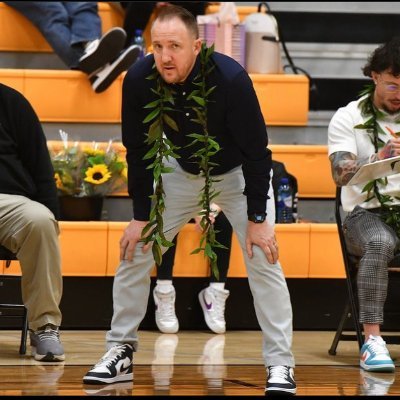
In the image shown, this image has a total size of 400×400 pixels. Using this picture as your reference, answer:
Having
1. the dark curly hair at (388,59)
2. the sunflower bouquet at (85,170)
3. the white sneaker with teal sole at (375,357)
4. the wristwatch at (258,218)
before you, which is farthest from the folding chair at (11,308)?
the dark curly hair at (388,59)

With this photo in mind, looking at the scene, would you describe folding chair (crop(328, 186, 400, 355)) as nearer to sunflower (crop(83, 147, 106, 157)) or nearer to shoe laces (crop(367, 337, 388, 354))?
shoe laces (crop(367, 337, 388, 354))

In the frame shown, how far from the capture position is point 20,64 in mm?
6105

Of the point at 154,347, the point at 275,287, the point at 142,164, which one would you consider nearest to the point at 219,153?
the point at 142,164

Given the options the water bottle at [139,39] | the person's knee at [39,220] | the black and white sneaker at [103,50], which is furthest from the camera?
the water bottle at [139,39]

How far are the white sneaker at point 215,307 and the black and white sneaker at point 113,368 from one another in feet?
4.72

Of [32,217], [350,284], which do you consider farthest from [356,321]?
[32,217]

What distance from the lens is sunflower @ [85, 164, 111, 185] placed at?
5.09 m

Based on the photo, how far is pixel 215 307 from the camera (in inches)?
192

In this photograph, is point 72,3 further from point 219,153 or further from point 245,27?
point 219,153

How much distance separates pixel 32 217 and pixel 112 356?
79 cm

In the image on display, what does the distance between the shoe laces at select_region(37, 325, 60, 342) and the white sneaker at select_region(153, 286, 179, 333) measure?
872mm

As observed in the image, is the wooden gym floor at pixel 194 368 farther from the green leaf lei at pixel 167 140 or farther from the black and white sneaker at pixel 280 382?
the green leaf lei at pixel 167 140

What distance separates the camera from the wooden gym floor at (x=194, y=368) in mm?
3271

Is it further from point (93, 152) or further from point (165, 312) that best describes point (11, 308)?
point (93, 152)
